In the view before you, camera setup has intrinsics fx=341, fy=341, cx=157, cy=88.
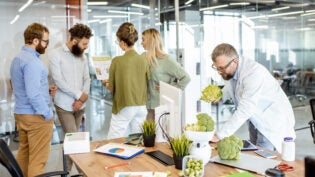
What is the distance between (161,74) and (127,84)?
0.47 meters

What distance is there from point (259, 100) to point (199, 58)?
277 cm

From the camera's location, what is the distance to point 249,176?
1.74 meters

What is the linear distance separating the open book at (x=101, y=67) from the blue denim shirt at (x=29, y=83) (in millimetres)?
794

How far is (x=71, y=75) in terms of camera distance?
140 inches

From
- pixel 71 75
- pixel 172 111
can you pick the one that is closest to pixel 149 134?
pixel 172 111

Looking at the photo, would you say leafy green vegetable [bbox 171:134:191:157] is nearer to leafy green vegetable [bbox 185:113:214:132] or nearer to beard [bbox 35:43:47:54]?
leafy green vegetable [bbox 185:113:214:132]

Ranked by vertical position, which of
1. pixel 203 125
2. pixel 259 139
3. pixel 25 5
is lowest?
pixel 259 139

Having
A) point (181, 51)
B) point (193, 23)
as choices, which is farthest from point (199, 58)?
point (193, 23)

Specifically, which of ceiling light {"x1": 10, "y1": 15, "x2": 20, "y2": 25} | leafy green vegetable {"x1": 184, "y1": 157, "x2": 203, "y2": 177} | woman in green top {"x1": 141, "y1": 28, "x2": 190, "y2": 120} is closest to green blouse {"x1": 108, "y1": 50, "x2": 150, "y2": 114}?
woman in green top {"x1": 141, "y1": 28, "x2": 190, "y2": 120}

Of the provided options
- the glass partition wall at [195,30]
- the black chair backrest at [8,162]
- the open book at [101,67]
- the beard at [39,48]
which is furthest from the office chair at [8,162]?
the glass partition wall at [195,30]

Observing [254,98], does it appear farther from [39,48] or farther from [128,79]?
[39,48]

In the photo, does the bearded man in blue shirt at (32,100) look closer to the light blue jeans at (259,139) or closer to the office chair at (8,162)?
the office chair at (8,162)

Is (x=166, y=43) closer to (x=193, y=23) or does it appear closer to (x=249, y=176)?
(x=193, y=23)

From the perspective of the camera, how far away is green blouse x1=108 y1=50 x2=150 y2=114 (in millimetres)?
3161
